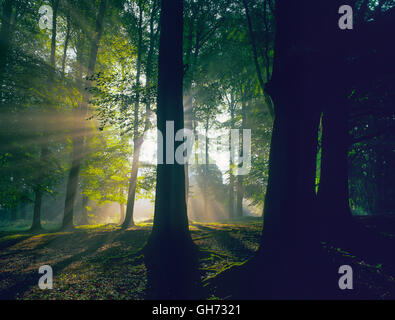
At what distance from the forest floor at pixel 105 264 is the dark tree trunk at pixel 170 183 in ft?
1.49

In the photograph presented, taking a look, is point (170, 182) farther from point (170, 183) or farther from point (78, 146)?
point (78, 146)

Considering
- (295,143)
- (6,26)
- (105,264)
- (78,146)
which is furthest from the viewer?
(78,146)

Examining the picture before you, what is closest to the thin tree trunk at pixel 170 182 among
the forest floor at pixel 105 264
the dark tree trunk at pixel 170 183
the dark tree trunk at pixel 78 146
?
the dark tree trunk at pixel 170 183

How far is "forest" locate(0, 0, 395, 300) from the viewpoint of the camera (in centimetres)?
372

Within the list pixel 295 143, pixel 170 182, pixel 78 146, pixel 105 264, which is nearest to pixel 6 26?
pixel 78 146

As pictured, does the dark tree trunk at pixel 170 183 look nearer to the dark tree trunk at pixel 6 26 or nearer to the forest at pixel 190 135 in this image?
the forest at pixel 190 135

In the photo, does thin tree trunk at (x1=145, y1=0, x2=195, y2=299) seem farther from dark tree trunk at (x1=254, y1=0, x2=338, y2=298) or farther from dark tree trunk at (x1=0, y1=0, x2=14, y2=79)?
dark tree trunk at (x1=0, y1=0, x2=14, y2=79)

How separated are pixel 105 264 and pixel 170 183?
2.57 metres

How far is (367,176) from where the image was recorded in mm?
14844

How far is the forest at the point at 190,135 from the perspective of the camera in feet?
12.2

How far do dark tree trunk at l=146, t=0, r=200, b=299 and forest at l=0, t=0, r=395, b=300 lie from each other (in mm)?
36

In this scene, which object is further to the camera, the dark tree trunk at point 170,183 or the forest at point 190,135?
the dark tree trunk at point 170,183

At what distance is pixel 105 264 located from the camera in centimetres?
493
